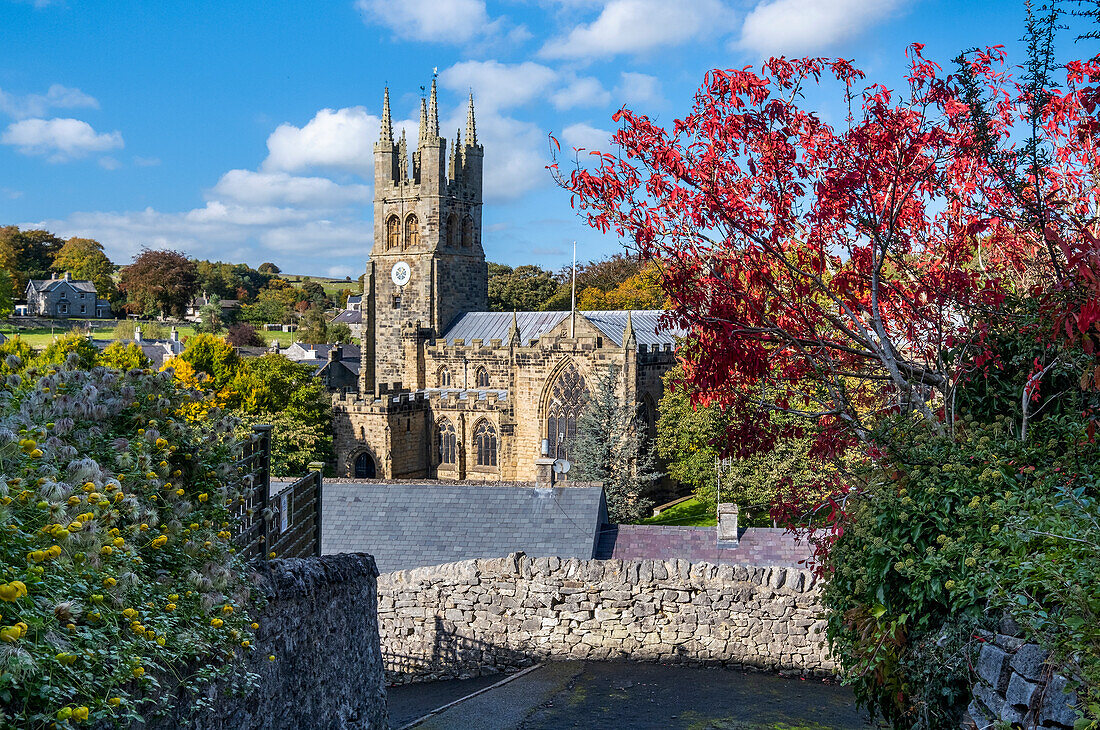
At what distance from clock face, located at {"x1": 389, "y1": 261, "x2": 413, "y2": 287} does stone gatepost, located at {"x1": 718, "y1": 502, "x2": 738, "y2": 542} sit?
33.6 m

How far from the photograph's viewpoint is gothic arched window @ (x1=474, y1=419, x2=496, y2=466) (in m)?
42.6

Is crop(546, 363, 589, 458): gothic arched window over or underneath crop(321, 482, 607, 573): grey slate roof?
over

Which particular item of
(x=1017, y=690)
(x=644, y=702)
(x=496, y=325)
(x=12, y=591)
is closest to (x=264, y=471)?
(x=12, y=591)

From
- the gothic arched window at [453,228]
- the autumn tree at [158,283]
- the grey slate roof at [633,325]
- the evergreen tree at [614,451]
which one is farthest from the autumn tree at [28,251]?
the evergreen tree at [614,451]

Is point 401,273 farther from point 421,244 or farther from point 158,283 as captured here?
point 158,283

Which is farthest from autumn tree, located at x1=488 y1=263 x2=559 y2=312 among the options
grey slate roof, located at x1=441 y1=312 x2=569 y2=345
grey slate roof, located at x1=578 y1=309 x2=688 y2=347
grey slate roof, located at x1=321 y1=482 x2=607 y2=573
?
grey slate roof, located at x1=321 y1=482 x2=607 y2=573

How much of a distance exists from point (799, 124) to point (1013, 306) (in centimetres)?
231

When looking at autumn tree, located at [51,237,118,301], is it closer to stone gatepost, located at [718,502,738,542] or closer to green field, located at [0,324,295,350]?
green field, located at [0,324,295,350]

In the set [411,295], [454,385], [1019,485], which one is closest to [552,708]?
[1019,485]

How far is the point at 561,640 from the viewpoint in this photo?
13992 mm

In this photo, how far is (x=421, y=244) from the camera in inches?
1967

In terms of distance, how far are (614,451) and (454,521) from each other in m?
17.3

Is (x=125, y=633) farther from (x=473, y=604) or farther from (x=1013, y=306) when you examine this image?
(x=473, y=604)

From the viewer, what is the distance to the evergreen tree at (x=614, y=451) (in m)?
34.4
